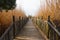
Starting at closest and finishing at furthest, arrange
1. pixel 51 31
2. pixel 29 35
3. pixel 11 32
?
pixel 51 31 → pixel 11 32 → pixel 29 35

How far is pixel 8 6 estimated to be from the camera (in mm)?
11758

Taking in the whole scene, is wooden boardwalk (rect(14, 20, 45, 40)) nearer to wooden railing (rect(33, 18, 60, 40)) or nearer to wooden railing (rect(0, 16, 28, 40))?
wooden railing (rect(0, 16, 28, 40))

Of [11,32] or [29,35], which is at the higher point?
[11,32]

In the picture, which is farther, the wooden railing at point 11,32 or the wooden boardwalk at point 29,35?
the wooden boardwalk at point 29,35

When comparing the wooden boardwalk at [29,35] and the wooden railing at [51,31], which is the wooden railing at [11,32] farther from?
the wooden railing at [51,31]

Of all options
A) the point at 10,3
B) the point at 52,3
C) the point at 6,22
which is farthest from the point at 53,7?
the point at 10,3

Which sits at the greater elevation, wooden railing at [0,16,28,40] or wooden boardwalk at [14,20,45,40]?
wooden railing at [0,16,28,40]

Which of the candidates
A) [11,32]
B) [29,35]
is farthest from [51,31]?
[29,35]

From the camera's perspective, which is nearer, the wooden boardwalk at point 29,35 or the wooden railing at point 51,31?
the wooden railing at point 51,31

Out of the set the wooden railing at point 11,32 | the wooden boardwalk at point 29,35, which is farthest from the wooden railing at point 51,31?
the wooden railing at point 11,32

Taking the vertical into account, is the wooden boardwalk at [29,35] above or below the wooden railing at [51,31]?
below

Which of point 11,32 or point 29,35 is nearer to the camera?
point 11,32

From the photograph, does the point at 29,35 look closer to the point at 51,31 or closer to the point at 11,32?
the point at 11,32

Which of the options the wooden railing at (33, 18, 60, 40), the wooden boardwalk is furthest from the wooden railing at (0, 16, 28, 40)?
the wooden railing at (33, 18, 60, 40)
